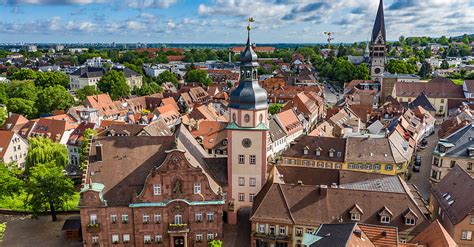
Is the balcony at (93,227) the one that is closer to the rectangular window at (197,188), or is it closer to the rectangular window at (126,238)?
the rectangular window at (126,238)

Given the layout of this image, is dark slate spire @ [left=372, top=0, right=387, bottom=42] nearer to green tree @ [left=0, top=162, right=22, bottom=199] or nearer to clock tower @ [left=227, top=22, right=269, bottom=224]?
clock tower @ [left=227, top=22, right=269, bottom=224]

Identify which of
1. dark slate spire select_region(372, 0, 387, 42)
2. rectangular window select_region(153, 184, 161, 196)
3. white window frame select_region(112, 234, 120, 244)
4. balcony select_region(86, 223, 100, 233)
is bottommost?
white window frame select_region(112, 234, 120, 244)

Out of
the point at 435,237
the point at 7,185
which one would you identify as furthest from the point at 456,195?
the point at 7,185

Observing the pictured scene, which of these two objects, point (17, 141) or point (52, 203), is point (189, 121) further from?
point (52, 203)

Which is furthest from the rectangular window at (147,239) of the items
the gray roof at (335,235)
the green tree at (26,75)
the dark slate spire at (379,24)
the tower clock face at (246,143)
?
the green tree at (26,75)

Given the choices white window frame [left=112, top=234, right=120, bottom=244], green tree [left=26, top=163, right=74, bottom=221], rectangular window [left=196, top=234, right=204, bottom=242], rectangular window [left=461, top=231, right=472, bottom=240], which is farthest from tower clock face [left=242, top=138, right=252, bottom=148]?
rectangular window [left=461, top=231, right=472, bottom=240]
